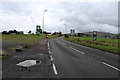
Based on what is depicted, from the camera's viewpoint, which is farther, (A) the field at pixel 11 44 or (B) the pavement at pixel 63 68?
(A) the field at pixel 11 44

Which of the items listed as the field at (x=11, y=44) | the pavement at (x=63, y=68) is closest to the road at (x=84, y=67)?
the pavement at (x=63, y=68)

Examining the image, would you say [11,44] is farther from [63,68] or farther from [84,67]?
[84,67]

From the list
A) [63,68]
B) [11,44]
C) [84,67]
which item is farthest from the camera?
[11,44]

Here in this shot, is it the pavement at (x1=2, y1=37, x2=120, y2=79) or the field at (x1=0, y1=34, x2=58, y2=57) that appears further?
the field at (x1=0, y1=34, x2=58, y2=57)

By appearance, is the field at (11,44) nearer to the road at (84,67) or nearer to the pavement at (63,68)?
the pavement at (63,68)

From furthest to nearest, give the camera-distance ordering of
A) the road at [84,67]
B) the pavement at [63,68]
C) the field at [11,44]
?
1. the field at [11,44]
2. the road at [84,67]
3. the pavement at [63,68]

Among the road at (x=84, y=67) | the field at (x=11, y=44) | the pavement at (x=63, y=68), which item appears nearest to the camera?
the pavement at (x=63, y=68)

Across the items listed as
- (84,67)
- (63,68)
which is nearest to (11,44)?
(63,68)

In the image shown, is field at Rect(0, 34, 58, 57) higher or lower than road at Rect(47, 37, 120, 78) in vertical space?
higher

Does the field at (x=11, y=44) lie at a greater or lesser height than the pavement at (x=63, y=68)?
greater

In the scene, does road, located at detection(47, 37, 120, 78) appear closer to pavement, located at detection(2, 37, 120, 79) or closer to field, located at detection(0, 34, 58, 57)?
pavement, located at detection(2, 37, 120, 79)

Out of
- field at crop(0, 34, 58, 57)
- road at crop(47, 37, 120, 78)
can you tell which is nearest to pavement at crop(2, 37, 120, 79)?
road at crop(47, 37, 120, 78)

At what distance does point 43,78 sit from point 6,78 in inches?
66.1

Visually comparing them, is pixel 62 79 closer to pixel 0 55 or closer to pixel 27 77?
pixel 27 77
